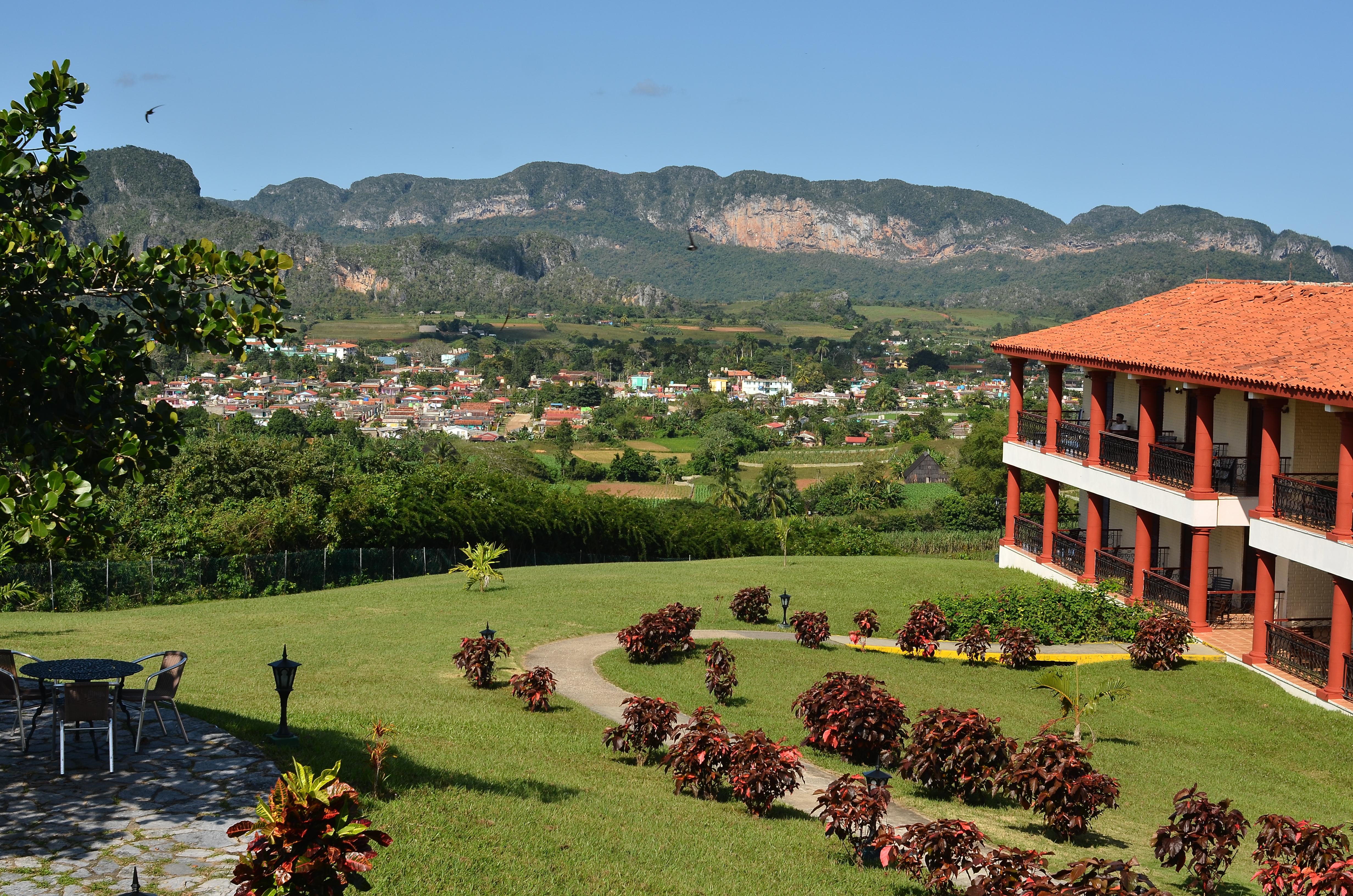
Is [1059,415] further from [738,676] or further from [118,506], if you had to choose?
[118,506]

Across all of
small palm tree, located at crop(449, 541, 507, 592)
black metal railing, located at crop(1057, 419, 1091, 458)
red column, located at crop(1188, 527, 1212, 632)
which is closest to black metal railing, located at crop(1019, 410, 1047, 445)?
black metal railing, located at crop(1057, 419, 1091, 458)

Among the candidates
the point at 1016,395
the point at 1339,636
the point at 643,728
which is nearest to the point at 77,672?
the point at 643,728

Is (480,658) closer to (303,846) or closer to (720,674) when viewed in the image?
(720,674)

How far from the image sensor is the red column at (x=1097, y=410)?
69.2ft

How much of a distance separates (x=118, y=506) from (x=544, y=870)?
Answer: 994 inches

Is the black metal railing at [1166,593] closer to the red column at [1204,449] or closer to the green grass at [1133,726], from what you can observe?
the red column at [1204,449]

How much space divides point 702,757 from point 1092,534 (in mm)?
14983

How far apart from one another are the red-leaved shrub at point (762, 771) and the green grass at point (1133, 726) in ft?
4.90

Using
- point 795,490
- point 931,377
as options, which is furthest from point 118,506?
point 931,377

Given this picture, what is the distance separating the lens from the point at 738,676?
47.0ft

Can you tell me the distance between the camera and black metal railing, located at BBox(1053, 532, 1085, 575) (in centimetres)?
2245

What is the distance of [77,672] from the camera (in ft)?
28.6

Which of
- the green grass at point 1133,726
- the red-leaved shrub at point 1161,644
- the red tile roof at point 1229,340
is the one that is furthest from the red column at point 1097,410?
the green grass at point 1133,726

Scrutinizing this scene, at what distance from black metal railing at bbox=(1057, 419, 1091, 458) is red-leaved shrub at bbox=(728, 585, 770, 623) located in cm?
750
